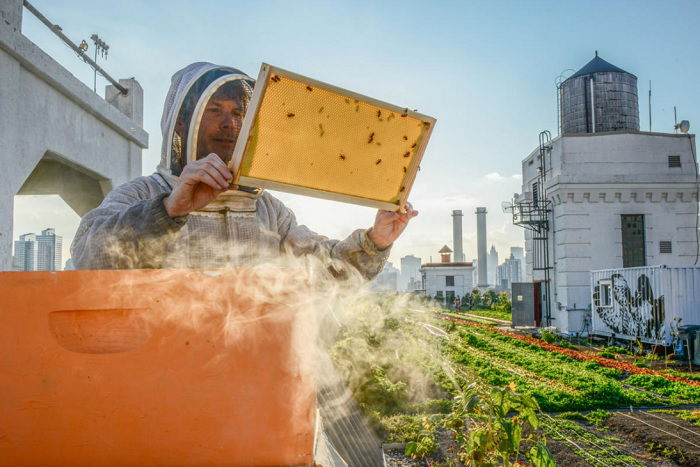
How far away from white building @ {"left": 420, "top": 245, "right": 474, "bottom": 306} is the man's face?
121 ft

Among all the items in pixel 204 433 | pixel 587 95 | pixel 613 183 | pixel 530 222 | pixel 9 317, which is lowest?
pixel 204 433

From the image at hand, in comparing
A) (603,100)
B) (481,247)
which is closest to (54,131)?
(603,100)

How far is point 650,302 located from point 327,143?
15213 mm

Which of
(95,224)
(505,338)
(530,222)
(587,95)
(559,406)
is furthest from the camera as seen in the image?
(587,95)

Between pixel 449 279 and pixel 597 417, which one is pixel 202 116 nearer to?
pixel 597 417

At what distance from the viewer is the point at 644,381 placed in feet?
31.6

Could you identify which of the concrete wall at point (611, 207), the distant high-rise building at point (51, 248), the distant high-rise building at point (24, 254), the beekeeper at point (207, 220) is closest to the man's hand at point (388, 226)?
the beekeeper at point (207, 220)

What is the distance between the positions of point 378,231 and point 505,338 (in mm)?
14622

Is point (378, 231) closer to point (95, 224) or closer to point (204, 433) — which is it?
point (95, 224)

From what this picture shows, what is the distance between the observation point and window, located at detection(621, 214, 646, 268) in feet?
60.3

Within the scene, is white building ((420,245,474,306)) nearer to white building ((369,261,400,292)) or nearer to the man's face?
white building ((369,261,400,292))

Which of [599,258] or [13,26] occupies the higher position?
[13,26]

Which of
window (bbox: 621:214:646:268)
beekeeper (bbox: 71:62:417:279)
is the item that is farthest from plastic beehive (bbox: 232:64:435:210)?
window (bbox: 621:214:646:268)

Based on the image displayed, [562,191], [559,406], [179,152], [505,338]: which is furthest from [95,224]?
[562,191]
